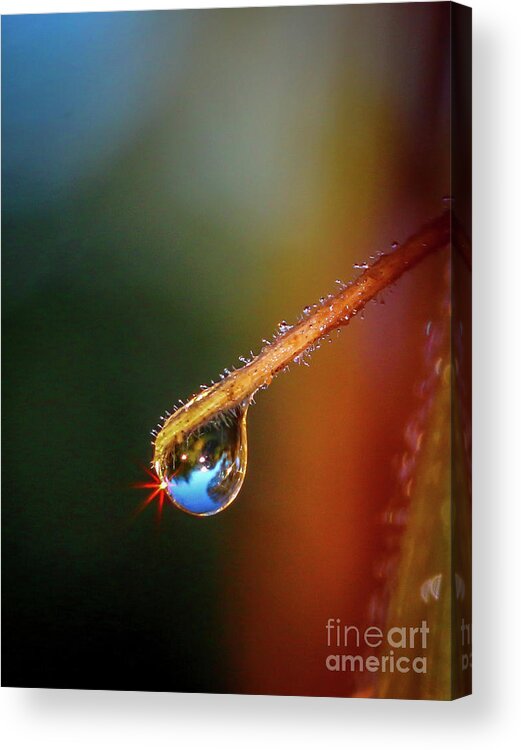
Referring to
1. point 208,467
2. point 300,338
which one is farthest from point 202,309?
point 208,467

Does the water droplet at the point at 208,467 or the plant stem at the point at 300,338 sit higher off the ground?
the plant stem at the point at 300,338

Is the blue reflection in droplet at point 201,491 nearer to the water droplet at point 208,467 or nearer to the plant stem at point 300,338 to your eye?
the water droplet at point 208,467

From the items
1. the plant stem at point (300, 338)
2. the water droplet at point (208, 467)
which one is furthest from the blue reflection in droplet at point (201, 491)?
the plant stem at point (300, 338)

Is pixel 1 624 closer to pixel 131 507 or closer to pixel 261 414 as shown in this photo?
pixel 131 507

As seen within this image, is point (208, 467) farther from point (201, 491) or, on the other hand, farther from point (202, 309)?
point (202, 309)

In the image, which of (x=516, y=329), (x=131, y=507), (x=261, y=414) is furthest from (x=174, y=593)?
(x=516, y=329)

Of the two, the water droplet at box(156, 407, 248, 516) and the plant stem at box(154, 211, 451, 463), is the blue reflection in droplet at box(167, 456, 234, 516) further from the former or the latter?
the plant stem at box(154, 211, 451, 463)

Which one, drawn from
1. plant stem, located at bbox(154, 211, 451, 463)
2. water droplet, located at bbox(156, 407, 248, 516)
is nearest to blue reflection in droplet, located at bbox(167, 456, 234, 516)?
water droplet, located at bbox(156, 407, 248, 516)
